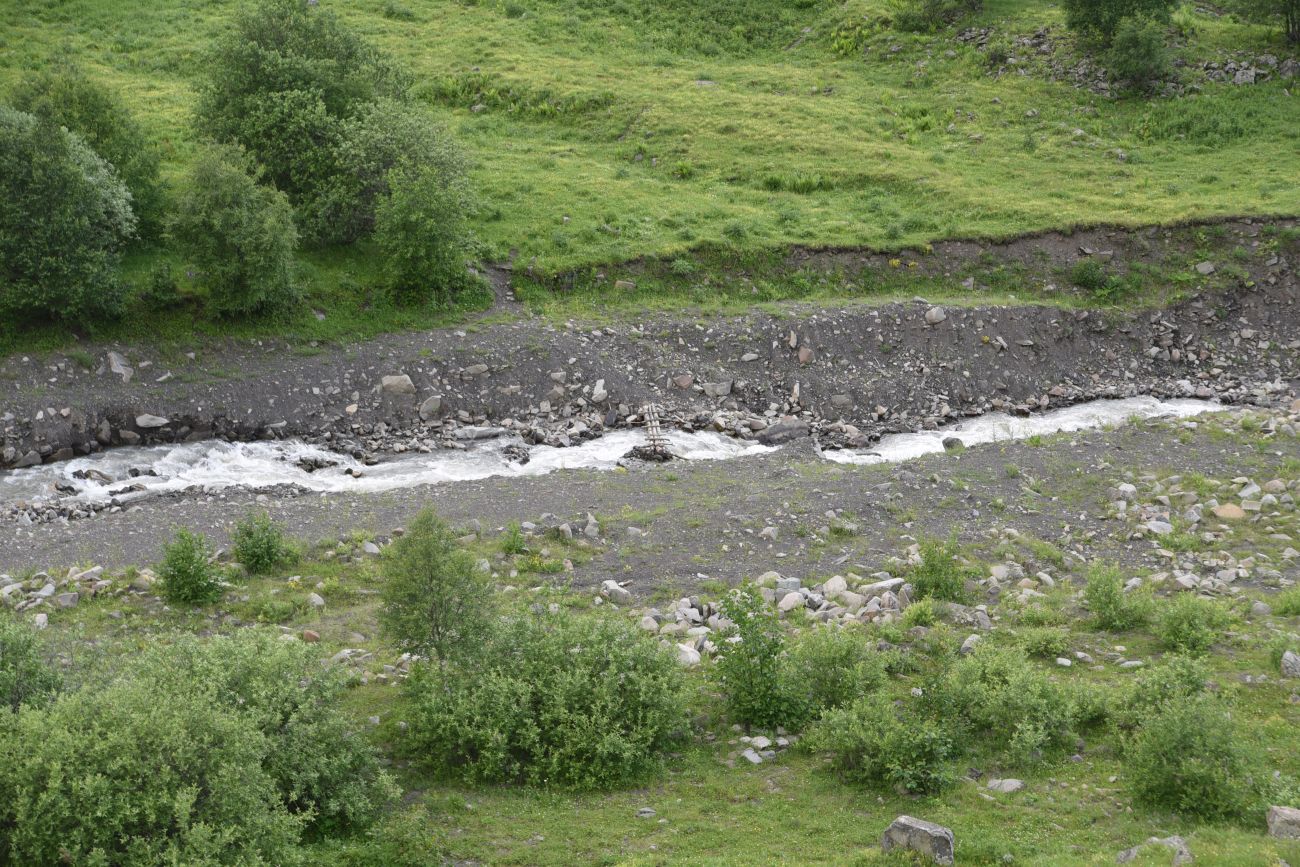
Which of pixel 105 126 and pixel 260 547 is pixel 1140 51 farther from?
pixel 260 547

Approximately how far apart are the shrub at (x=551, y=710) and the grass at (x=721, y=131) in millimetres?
20036

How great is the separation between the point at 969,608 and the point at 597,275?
21.1 metres

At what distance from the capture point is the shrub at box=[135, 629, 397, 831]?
12.1 meters

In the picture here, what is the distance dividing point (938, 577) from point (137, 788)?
12076 millimetres

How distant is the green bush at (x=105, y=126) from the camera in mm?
32625

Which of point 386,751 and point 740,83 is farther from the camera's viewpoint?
point 740,83

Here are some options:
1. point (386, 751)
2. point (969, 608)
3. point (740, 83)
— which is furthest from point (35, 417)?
point (740, 83)

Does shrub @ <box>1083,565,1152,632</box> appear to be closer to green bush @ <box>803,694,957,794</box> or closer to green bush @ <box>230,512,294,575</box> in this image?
green bush @ <box>803,694,957,794</box>

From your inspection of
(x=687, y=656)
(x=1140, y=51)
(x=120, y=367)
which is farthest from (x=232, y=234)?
(x=1140, y=51)

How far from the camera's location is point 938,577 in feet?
57.7

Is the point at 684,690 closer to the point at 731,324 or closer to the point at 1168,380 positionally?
the point at 731,324

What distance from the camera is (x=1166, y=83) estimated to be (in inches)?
1839

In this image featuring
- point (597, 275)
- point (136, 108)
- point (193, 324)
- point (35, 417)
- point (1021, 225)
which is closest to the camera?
point (35, 417)

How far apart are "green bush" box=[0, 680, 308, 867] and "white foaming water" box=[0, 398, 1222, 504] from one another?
14.1 meters
